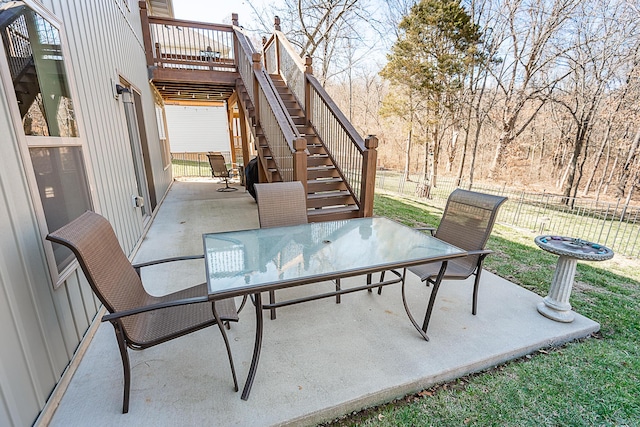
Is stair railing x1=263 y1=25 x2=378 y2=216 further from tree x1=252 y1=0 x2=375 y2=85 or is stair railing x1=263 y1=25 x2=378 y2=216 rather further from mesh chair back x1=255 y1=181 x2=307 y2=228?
tree x1=252 y1=0 x2=375 y2=85

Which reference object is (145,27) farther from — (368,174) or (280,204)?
(280,204)

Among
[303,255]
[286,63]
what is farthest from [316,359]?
[286,63]

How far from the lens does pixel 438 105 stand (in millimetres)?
12047

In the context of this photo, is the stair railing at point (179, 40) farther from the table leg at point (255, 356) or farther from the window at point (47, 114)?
the table leg at point (255, 356)

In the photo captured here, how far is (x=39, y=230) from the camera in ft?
5.44

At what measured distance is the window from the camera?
163 cm

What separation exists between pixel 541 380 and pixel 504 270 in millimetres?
1850

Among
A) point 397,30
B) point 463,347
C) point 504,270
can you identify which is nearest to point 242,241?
point 463,347

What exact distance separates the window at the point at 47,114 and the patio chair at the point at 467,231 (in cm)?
264

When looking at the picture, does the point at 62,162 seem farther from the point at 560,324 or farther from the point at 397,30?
the point at 397,30

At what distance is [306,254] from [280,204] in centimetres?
87

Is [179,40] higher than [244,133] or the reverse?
higher

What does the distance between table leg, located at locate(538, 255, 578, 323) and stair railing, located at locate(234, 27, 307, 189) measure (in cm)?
270

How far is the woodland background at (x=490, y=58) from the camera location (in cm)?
947
